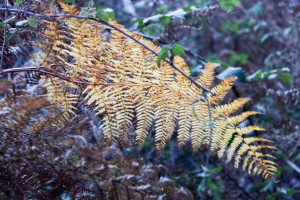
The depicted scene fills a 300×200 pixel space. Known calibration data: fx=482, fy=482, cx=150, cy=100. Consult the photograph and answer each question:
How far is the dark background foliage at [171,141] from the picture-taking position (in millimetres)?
1326

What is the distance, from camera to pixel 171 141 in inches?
103

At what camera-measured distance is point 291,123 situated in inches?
101

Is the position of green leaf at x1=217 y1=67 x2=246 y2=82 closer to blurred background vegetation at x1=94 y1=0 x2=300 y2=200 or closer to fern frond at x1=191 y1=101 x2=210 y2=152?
blurred background vegetation at x1=94 y1=0 x2=300 y2=200

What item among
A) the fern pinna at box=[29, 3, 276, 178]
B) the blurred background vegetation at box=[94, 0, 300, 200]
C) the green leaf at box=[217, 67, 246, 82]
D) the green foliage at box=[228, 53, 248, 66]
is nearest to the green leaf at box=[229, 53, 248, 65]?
the green foliage at box=[228, 53, 248, 66]

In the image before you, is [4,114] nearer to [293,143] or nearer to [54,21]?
[54,21]

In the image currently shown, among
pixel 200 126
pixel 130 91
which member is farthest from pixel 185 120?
pixel 130 91

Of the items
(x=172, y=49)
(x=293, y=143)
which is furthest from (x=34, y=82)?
(x=293, y=143)

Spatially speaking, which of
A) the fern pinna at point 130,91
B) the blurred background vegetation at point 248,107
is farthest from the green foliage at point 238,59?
the fern pinna at point 130,91

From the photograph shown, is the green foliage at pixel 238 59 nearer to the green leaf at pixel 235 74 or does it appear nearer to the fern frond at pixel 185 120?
the green leaf at pixel 235 74

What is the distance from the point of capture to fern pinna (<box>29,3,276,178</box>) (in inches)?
60.0

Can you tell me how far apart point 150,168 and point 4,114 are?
0.43 metres

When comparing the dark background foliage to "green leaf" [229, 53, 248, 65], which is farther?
"green leaf" [229, 53, 248, 65]

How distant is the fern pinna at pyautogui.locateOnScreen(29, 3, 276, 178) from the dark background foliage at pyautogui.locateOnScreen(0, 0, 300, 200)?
7 centimetres

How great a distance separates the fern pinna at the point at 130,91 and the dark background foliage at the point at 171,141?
0.24 ft
